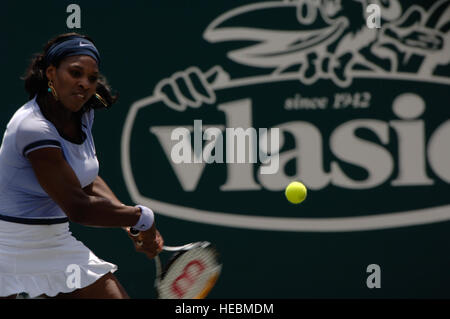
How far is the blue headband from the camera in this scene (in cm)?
274

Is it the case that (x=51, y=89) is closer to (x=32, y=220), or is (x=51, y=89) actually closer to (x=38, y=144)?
(x=38, y=144)

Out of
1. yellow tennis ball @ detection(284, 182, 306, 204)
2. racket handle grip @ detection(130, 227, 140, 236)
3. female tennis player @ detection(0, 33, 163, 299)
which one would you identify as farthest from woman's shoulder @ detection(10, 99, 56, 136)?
yellow tennis ball @ detection(284, 182, 306, 204)

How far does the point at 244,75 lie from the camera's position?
197 inches

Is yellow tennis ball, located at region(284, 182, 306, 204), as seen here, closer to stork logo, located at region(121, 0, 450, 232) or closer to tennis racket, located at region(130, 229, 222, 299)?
stork logo, located at region(121, 0, 450, 232)

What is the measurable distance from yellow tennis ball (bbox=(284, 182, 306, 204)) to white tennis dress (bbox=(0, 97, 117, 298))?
2098 mm

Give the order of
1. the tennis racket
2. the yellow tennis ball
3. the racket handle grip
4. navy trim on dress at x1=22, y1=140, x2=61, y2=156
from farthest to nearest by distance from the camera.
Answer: the yellow tennis ball
the tennis racket
the racket handle grip
navy trim on dress at x1=22, y1=140, x2=61, y2=156

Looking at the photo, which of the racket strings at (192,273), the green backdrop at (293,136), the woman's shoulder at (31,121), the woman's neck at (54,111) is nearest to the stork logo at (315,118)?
the green backdrop at (293,136)

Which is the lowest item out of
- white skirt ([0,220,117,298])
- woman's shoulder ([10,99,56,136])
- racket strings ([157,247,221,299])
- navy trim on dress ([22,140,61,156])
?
racket strings ([157,247,221,299])

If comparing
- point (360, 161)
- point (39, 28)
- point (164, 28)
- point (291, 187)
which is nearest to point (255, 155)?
point (291, 187)

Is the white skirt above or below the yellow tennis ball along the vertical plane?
above

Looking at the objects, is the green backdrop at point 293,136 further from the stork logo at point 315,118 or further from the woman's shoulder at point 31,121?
the woman's shoulder at point 31,121

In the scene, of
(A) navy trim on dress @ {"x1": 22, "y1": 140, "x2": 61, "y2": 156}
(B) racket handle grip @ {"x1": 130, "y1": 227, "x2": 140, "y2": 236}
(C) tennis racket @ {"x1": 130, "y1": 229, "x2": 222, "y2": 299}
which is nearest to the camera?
(A) navy trim on dress @ {"x1": 22, "y1": 140, "x2": 61, "y2": 156}

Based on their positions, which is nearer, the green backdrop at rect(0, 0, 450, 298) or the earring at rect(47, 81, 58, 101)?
the earring at rect(47, 81, 58, 101)
